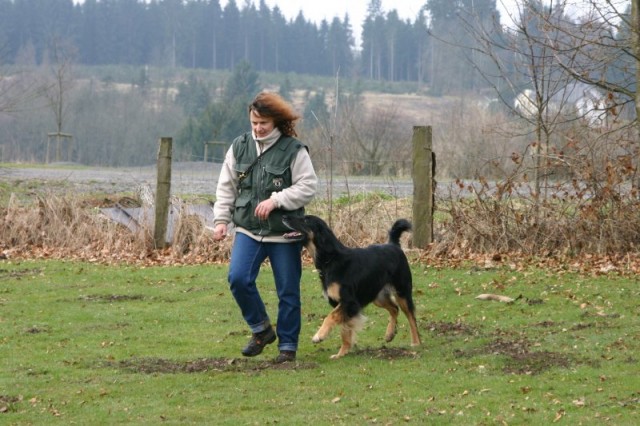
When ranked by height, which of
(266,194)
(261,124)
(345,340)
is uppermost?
(261,124)

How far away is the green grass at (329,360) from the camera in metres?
6.77

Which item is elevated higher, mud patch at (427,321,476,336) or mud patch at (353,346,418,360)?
mud patch at (427,321,476,336)

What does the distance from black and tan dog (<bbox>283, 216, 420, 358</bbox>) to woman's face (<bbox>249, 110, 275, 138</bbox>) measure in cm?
75

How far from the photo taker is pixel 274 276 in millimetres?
8227

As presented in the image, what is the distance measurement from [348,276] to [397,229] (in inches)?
46.5

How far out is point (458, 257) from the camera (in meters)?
14.0

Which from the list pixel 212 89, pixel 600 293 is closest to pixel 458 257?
pixel 600 293

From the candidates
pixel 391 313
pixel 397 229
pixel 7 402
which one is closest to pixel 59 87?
pixel 397 229

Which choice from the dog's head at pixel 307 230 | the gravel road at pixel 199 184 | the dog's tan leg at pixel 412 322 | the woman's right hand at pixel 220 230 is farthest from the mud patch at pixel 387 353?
the gravel road at pixel 199 184

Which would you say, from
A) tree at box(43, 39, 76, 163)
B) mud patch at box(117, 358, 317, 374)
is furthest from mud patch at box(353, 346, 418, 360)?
tree at box(43, 39, 76, 163)

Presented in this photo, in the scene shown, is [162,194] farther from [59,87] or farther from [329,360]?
[59,87]

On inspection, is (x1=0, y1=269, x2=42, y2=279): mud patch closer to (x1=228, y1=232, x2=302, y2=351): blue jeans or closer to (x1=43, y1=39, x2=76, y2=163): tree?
(x1=228, y1=232, x2=302, y2=351): blue jeans

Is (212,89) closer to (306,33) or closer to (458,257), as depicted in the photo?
(306,33)

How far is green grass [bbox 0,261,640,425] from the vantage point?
267 inches
